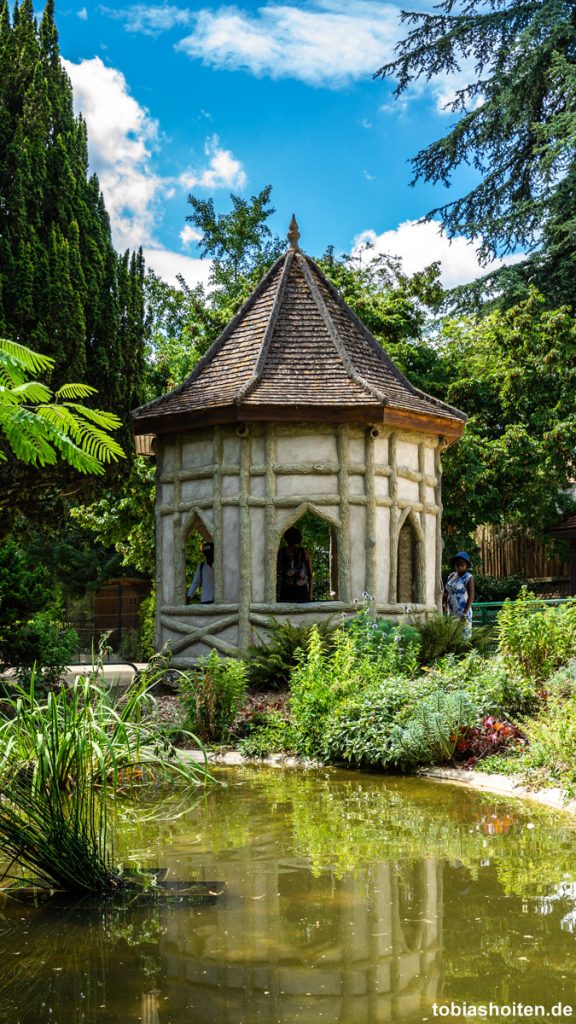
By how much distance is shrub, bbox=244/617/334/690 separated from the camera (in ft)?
38.3

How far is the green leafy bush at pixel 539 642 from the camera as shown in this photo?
32.0ft

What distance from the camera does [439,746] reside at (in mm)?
8766

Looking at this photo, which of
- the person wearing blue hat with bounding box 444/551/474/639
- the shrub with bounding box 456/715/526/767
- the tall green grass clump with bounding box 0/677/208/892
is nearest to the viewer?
the tall green grass clump with bounding box 0/677/208/892

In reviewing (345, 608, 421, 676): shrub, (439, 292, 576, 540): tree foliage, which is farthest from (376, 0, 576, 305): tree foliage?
(345, 608, 421, 676): shrub

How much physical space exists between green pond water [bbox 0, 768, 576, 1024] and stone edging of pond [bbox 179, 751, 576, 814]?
1.76ft

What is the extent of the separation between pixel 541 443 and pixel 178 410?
8.87 meters

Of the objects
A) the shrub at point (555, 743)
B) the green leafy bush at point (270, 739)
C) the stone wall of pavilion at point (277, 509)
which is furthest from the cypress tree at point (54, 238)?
the shrub at point (555, 743)

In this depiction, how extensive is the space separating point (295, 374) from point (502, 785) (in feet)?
22.7

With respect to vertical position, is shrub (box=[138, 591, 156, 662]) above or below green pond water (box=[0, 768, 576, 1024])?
above

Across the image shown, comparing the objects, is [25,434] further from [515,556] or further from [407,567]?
[515,556]

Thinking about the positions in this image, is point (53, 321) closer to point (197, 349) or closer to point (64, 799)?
point (197, 349)

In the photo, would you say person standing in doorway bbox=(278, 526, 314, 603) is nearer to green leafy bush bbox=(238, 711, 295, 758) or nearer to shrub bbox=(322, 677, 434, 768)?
green leafy bush bbox=(238, 711, 295, 758)

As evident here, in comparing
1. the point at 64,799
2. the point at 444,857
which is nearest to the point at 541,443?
the point at 444,857

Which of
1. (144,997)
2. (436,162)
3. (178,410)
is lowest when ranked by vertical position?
(144,997)
